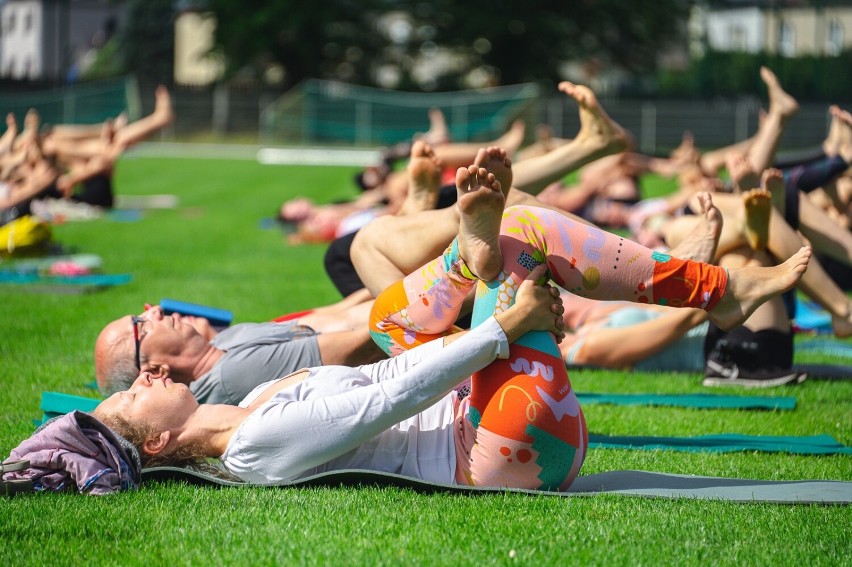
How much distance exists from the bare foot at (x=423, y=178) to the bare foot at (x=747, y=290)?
6.51ft

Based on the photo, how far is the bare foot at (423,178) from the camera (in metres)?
5.86

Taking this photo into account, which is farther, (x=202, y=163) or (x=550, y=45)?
(x=550, y=45)

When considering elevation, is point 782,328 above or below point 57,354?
above

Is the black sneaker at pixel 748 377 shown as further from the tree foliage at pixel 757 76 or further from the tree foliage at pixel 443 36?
the tree foliage at pixel 443 36

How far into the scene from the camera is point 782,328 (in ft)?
19.7

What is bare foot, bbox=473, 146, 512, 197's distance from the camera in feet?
12.9

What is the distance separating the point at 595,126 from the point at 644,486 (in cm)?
251

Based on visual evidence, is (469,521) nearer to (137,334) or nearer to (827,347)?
(137,334)

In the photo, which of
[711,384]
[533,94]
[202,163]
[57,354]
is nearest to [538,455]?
[711,384]

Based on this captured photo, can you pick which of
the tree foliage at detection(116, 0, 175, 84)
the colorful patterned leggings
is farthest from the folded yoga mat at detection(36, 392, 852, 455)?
the tree foliage at detection(116, 0, 175, 84)

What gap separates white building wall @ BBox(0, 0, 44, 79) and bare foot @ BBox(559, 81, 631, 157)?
66983mm

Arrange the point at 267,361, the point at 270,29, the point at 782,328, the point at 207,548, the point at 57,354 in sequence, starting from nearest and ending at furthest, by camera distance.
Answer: the point at 207,548 → the point at 267,361 → the point at 782,328 → the point at 57,354 → the point at 270,29

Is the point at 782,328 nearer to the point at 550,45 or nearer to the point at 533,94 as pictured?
the point at 533,94

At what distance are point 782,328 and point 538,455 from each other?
2.62 metres
